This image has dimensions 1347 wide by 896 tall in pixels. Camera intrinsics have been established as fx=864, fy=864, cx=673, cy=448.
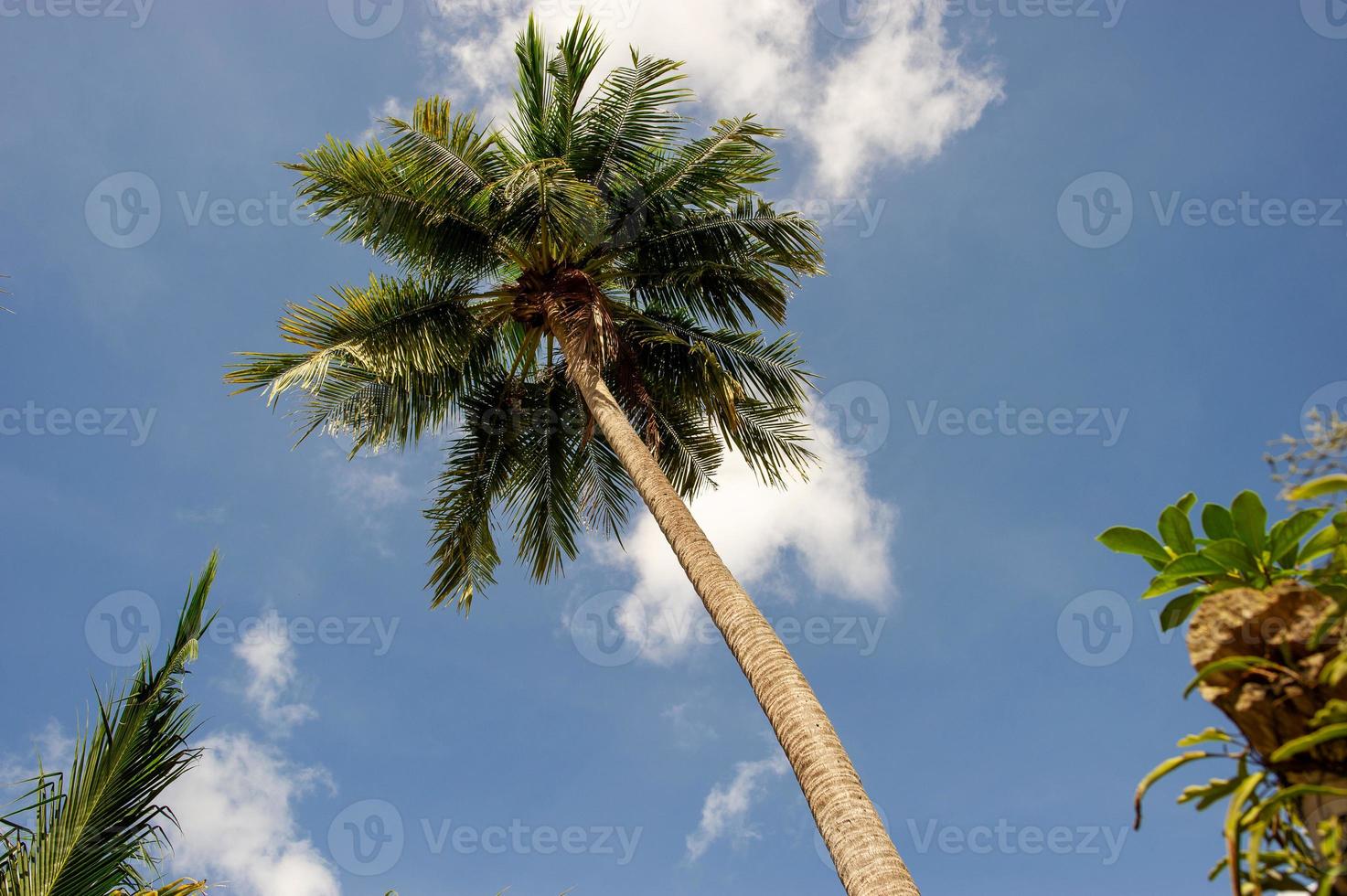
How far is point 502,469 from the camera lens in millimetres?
11422

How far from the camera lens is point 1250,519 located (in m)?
1.78

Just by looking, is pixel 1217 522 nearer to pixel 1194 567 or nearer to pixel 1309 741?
pixel 1194 567

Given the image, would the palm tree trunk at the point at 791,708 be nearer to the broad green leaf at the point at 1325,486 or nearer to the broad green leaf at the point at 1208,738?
the broad green leaf at the point at 1208,738

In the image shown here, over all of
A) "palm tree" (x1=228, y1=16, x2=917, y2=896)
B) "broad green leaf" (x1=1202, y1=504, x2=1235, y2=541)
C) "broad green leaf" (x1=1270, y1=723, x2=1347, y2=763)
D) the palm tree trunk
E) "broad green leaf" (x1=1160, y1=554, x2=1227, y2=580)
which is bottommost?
"broad green leaf" (x1=1270, y1=723, x2=1347, y2=763)

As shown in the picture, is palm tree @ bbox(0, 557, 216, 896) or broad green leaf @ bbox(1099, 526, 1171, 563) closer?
broad green leaf @ bbox(1099, 526, 1171, 563)

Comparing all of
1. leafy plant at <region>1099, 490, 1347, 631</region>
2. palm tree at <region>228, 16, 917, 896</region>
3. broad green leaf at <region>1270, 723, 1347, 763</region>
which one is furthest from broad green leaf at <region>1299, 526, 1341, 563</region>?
palm tree at <region>228, 16, 917, 896</region>

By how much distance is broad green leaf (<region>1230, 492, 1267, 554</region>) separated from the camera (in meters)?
1.77

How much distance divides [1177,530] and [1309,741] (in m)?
0.64

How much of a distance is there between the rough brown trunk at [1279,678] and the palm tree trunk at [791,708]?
3.42 metres

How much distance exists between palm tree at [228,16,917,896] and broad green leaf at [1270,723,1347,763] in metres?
6.58

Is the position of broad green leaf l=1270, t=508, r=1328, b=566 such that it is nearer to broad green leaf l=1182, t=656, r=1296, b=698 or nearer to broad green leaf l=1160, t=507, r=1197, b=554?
broad green leaf l=1160, t=507, r=1197, b=554

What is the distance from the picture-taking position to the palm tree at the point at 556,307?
939 cm

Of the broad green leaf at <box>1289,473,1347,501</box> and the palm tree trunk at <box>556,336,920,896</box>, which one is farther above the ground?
the palm tree trunk at <box>556,336,920,896</box>

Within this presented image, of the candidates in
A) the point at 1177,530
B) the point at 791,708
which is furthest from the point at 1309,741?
the point at 791,708
